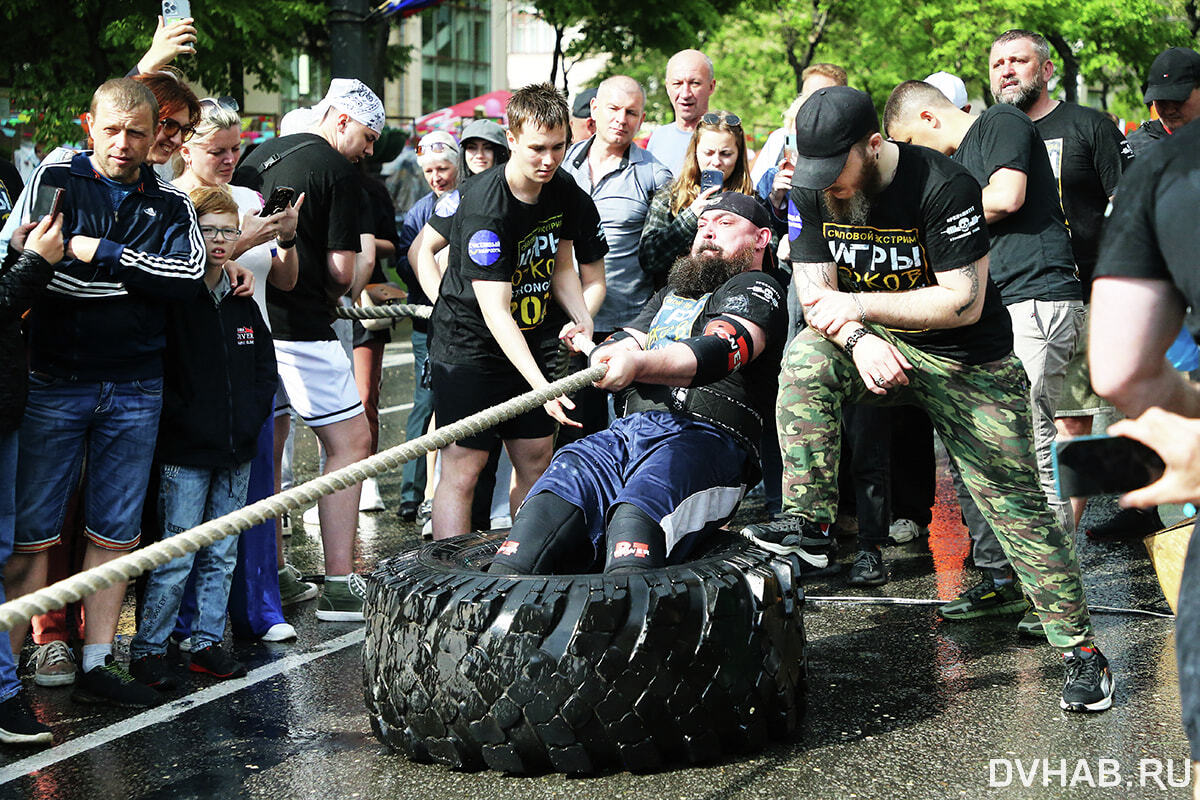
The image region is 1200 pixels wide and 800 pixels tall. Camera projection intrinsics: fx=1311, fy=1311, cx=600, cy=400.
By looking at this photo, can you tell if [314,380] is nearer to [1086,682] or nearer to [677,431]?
[677,431]

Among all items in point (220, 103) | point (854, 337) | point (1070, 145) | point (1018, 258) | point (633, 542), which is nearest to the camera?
point (633, 542)

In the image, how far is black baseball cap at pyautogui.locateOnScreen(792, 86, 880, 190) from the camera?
396 cm

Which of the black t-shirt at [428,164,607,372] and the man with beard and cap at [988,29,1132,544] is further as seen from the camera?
the man with beard and cap at [988,29,1132,544]

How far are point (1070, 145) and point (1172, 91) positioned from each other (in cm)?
109

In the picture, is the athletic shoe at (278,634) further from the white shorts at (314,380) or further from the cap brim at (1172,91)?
the cap brim at (1172,91)

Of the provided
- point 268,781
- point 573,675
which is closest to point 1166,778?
point 573,675

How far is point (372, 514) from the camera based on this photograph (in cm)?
730

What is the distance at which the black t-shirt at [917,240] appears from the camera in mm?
4164

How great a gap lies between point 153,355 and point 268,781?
1513 mm

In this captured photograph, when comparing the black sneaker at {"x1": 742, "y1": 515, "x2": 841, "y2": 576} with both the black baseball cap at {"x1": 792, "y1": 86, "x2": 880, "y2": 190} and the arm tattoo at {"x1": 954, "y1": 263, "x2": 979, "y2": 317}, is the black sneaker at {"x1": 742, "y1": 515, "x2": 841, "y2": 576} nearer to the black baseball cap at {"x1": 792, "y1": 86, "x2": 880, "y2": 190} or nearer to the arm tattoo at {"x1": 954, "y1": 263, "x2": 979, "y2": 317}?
the arm tattoo at {"x1": 954, "y1": 263, "x2": 979, "y2": 317}

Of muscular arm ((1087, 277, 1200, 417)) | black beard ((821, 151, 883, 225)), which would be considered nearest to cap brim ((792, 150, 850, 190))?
black beard ((821, 151, 883, 225))

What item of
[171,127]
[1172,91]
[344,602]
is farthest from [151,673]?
[1172,91]

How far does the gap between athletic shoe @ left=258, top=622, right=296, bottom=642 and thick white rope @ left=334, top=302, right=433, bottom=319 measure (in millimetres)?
1437

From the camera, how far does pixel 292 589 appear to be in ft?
18.2
